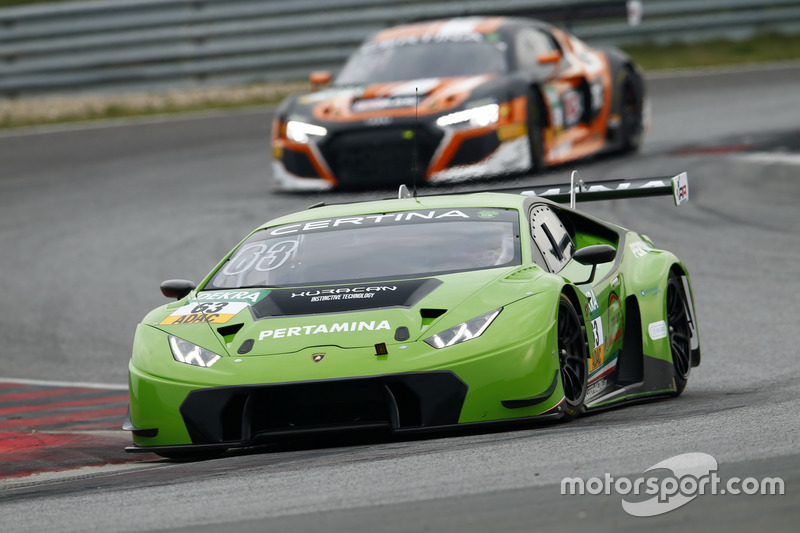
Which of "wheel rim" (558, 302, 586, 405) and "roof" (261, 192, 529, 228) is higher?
"roof" (261, 192, 529, 228)

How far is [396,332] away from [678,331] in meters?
2.48

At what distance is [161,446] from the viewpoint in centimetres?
636

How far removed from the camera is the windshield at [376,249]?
22.7ft

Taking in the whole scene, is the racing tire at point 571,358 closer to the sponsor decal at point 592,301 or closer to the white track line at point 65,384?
the sponsor decal at point 592,301

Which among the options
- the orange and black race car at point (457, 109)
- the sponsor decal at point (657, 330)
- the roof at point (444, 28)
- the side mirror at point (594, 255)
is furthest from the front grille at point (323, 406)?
the roof at point (444, 28)

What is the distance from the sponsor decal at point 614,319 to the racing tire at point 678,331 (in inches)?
17.9

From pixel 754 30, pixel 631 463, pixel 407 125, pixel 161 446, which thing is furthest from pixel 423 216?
pixel 754 30

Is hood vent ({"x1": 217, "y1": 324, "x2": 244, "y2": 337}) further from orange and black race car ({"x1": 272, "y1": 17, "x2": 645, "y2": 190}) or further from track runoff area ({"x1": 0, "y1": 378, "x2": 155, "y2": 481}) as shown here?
orange and black race car ({"x1": 272, "y1": 17, "x2": 645, "y2": 190})

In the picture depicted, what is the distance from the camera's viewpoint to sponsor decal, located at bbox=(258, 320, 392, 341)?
20.4 ft

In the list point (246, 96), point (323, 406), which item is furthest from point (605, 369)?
point (246, 96)

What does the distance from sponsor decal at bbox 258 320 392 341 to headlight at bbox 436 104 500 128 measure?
7.48m

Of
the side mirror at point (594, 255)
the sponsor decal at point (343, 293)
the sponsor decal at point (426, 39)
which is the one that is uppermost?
the sponsor decal at point (343, 293)

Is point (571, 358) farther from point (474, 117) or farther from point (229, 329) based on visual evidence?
point (474, 117)

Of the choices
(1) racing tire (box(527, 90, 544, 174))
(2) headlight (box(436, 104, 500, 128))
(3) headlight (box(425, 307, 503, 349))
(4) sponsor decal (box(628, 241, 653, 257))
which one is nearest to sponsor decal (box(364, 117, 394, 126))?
(2) headlight (box(436, 104, 500, 128))
